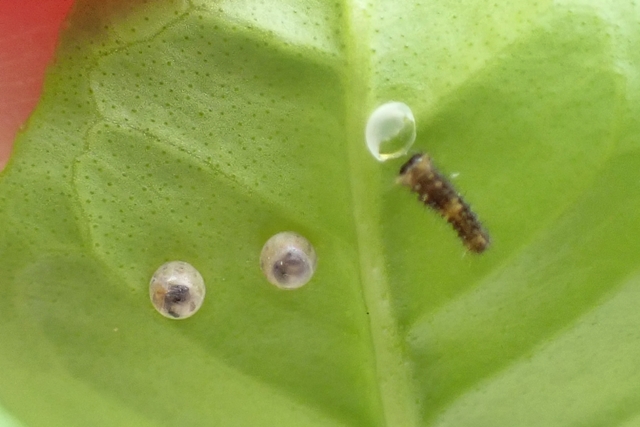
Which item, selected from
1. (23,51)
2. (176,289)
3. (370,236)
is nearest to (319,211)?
(370,236)

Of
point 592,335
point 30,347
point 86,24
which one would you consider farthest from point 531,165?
point 30,347

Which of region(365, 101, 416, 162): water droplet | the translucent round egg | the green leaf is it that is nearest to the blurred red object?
the green leaf

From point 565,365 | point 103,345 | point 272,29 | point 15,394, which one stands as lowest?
point 15,394

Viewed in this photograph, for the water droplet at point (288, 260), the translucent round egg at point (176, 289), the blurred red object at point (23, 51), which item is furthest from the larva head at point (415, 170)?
the blurred red object at point (23, 51)

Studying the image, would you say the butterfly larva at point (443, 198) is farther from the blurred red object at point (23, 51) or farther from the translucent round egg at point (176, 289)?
the blurred red object at point (23, 51)

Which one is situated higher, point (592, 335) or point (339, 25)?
point (339, 25)

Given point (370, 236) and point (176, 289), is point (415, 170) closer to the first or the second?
point (370, 236)

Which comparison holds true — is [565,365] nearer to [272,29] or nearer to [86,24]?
[272,29]
